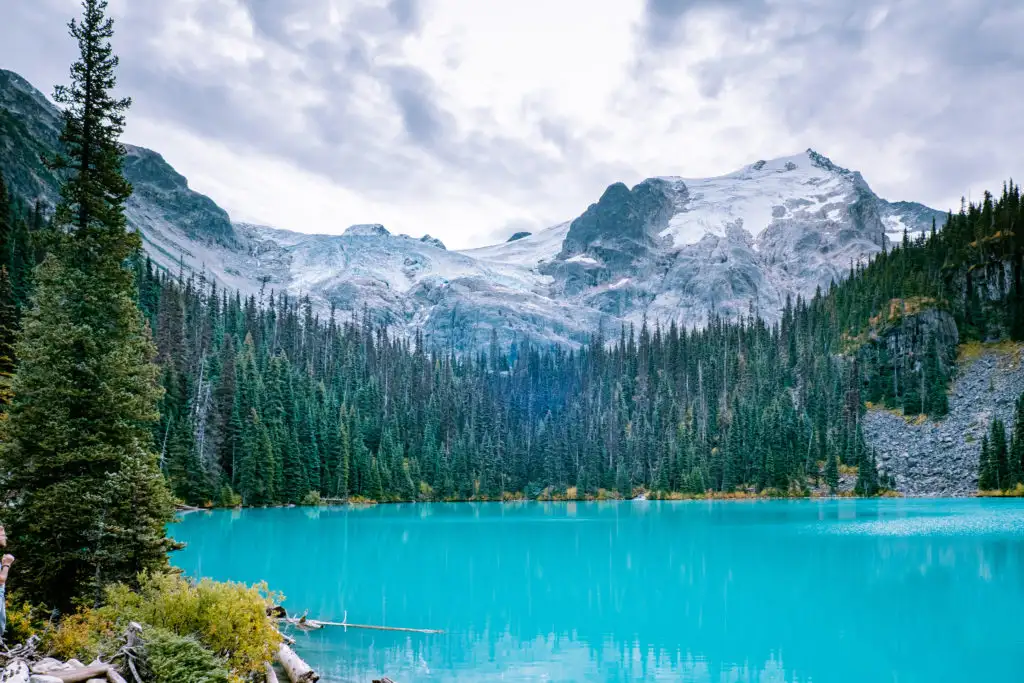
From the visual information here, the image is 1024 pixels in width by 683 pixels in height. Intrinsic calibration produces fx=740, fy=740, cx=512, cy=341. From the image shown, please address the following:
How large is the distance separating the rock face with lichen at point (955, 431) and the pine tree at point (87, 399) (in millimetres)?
108540

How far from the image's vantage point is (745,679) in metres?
21.3

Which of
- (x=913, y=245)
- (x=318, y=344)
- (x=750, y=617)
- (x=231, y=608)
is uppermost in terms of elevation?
(x=913, y=245)

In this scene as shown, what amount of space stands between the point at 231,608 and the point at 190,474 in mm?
74733

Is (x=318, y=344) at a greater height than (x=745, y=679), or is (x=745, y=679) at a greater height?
(x=318, y=344)

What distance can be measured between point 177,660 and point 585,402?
170118 millimetres

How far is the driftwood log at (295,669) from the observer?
1830cm

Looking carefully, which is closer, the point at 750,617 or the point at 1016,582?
the point at 750,617

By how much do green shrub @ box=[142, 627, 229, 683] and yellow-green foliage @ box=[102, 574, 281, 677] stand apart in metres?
1.14

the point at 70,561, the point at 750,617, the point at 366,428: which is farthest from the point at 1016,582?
the point at 366,428

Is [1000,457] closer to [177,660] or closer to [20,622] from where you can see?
[177,660]

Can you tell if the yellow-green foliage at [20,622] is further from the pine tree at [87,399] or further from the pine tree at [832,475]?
the pine tree at [832,475]

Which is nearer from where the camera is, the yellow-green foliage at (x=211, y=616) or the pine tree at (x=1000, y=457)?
the yellow-green foliage at (x=211, y=616)

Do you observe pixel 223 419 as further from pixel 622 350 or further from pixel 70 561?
pixel 622 350

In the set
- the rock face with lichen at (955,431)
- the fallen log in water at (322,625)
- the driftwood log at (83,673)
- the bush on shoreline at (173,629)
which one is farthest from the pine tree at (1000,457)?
the driftwood log at (83,673)
